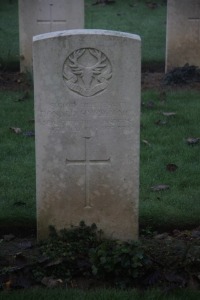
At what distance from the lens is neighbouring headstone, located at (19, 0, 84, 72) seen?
10.7m

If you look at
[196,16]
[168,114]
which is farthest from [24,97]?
[196,16]

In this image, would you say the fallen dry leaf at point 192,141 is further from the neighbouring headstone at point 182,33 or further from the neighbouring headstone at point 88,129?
the neighbouring headstone at point 182,33

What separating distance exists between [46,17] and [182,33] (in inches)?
79.1

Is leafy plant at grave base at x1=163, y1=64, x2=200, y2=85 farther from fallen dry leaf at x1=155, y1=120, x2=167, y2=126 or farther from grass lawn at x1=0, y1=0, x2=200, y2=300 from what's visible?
fallen dry leaf at x1=155, y1=120, x2=167, y2=126

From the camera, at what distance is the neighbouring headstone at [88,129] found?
5023 millimetres

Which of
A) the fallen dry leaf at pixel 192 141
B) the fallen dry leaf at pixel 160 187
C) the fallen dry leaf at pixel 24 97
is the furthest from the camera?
the fallen dry leaf at pixel 24 97

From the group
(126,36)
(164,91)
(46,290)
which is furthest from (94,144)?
(164,91)

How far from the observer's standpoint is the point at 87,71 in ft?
16.6

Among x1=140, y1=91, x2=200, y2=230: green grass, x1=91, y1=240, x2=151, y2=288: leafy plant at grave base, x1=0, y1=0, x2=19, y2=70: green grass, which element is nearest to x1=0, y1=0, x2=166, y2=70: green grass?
x1=0, y1=0, x2=19, y2=70: green grass

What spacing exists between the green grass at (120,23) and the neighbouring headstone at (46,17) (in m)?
0.88

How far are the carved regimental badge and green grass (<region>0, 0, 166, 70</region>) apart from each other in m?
6.53

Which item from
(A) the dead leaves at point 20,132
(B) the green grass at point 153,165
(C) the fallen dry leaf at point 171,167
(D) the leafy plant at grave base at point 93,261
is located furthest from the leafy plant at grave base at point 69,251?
(A) the dead leaves at point 20,132

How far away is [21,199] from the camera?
6.01 meters

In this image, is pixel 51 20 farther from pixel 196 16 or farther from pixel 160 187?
pixel 160 187
